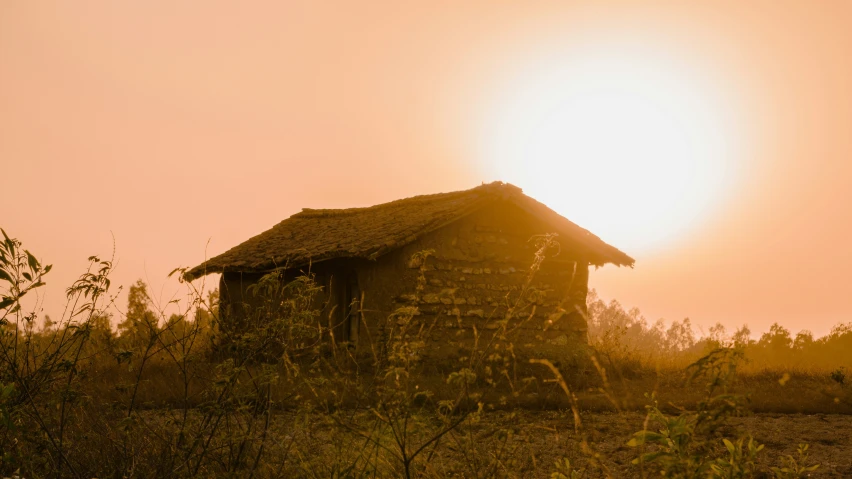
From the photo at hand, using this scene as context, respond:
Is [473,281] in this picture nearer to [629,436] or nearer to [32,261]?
[629,436]

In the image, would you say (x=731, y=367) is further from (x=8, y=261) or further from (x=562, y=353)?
(x=562, y=353)

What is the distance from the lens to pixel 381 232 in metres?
12.7

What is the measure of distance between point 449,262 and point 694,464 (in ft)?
32.6

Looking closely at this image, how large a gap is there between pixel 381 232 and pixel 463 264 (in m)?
1.72

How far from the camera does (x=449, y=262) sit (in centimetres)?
1251

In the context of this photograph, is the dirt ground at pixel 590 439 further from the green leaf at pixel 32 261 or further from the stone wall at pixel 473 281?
the stone wall at pixel 473 281

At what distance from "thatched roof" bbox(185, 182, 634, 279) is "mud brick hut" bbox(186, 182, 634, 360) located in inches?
1.0

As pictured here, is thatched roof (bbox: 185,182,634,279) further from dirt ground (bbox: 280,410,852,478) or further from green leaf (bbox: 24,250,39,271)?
green leaf (bbox: 24,250,39,271)

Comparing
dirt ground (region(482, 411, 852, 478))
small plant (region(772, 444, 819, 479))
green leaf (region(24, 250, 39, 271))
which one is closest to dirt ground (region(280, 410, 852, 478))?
dirt ground (region(482, 411, 852, 478))

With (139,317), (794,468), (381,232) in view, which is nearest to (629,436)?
(794,468)

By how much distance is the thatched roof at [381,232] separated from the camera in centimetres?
1198

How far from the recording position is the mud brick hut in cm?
1199

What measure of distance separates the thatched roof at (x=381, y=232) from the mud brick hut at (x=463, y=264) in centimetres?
3

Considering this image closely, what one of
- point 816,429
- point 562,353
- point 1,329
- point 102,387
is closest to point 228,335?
point 1,329
